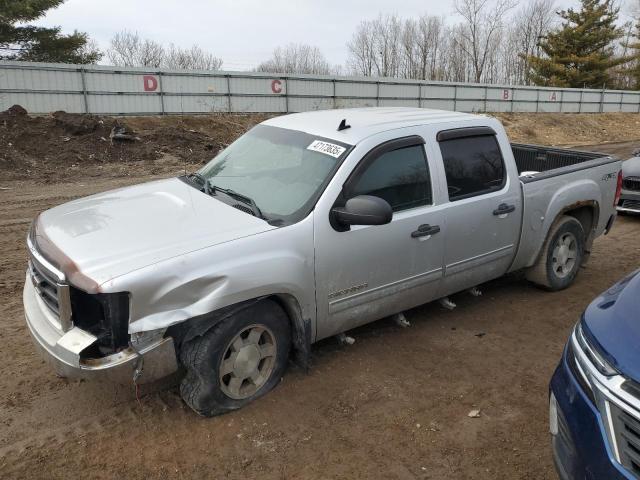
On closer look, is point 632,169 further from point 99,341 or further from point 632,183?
point 99,341

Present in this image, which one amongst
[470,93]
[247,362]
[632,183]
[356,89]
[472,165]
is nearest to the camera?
[247,362]

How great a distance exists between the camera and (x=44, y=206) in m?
9.48

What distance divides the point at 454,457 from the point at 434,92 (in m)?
28.7

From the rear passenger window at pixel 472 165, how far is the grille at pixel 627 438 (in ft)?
8.34

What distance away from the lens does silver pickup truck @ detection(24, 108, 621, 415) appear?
116 inches

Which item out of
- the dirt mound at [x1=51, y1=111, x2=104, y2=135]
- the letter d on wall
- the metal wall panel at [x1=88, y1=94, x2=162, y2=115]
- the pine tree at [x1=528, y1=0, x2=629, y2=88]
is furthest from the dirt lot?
the pine tree at [x1=528, y1=0, x2=629, y2=88]

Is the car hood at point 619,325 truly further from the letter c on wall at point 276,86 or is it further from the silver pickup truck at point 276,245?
the letter c on wall at point 276,86

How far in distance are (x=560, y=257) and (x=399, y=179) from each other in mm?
2480

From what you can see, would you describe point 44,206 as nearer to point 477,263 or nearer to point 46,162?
point 46,162

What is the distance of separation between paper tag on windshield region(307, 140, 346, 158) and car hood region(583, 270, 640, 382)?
1965mm

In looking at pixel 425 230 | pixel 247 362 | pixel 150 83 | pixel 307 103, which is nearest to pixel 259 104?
pixel 307 103

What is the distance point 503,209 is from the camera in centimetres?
470

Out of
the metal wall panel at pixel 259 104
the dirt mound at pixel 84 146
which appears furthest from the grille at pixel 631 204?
the metal wall panel at pixel 259 104

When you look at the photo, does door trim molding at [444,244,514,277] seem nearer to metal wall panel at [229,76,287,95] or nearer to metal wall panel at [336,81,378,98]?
metal wall panel at [229,76,287,95]
